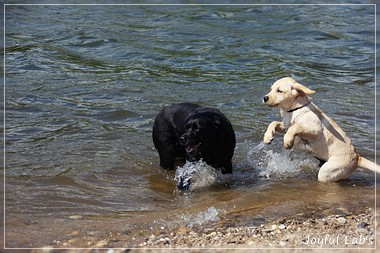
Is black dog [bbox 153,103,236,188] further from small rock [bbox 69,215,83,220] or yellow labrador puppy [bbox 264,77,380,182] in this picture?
small rock [bbox 69,215,83,220]

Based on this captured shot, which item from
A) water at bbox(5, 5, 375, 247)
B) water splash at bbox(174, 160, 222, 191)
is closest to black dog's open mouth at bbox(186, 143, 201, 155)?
water splash at bbox(174, 160, 222, 191)

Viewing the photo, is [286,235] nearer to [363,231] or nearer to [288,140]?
[363,231]

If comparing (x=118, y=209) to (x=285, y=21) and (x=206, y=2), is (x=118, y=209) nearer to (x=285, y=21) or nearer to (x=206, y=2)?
(x=285, y=21)

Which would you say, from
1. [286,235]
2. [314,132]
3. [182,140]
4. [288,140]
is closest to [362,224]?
[286,235]

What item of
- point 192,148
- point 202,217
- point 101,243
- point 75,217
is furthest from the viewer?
point 192,148

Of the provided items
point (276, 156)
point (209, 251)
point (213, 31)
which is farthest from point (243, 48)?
point (209, 251)

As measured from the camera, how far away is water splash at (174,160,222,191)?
25.2 ft

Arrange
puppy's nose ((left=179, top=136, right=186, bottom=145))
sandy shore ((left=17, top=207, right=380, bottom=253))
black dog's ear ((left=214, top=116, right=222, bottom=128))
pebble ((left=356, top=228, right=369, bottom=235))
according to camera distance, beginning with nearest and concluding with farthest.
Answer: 1. sandy shore ((left=17, top=207, right=380, bottom=253))
2. pebble ((left=356, top=228, right=369, bottom=235))
3. puppy's nose ((left=179, top=136, right=186, bottom=145))
4. black dog's ear ((left=214, top=116, right=222, bottom=128))

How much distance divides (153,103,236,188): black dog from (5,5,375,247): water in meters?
0.22

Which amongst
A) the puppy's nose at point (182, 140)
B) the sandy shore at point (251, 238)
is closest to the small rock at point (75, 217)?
the sandy shore at point (251, 238)

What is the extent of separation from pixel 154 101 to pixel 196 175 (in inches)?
Answer: 134

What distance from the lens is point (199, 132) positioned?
746 centimetres

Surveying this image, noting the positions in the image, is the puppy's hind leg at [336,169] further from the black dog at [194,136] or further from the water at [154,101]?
the black dog at [194,136]

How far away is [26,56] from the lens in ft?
42.8
